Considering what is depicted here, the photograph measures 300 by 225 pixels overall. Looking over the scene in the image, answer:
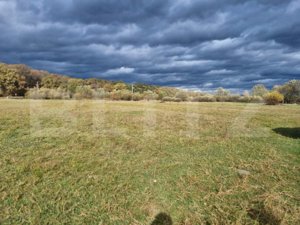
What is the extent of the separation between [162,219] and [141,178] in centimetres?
155

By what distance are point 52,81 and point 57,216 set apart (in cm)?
7398

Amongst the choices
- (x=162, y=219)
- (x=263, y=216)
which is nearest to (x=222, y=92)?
(x=263, y=216)

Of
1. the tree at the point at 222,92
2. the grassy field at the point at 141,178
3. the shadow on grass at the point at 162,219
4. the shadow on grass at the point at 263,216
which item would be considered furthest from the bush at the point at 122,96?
the shadow on grass at the point at 263,216

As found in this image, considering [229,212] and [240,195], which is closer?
[229,212]

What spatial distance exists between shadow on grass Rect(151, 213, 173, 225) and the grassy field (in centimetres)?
6

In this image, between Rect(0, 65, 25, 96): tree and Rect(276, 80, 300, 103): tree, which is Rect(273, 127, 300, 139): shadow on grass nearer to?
Rect(0, 65, 25, 96): tree

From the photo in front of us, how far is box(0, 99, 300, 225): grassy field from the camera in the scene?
3895 mm

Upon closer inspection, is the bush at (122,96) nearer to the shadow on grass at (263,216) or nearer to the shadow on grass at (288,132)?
the shadow on grass at (288,132)

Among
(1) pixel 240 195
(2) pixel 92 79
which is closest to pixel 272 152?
(1) pixel 240 195

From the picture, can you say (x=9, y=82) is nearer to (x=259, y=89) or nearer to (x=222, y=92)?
(x=222, y=92)

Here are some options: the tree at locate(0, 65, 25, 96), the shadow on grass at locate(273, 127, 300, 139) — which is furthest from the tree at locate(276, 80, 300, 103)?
the tree at locate(0, 65, 25, 96)

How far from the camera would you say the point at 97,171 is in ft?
17.9

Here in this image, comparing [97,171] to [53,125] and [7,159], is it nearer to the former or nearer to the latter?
[7,159]

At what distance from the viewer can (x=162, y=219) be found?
379 cm
